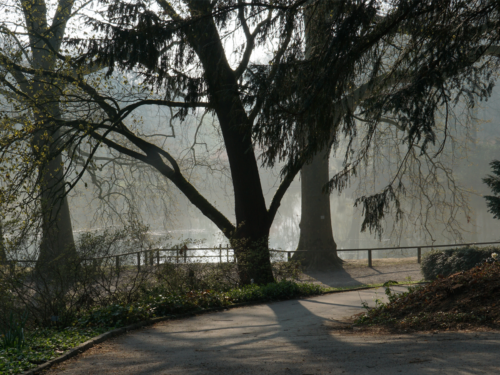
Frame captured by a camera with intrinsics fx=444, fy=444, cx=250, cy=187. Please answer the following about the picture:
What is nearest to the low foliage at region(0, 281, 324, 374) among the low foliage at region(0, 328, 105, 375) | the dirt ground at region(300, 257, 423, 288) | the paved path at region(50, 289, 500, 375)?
the low foliage at region(0, 328, 105, 375)

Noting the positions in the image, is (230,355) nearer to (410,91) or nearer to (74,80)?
(410,91)

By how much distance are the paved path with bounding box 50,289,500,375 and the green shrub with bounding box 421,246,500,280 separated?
6746mm

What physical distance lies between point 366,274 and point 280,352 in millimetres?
11968

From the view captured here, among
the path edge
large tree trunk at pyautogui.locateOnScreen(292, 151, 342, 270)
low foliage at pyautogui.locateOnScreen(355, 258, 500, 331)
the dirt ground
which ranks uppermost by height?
large tree trunk at pyautogui.locateOnScreen(292, 151, 342, 270)

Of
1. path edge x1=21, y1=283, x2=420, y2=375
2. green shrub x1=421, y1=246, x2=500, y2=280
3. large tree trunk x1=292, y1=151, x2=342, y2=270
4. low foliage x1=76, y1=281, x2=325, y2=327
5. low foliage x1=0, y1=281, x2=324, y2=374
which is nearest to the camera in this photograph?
path edge x1=21, y1=283, x2=420, y2=375

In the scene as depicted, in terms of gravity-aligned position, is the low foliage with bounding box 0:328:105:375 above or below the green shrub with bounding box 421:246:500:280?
below

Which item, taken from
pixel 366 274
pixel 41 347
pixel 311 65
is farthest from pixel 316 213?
pixel 41 347

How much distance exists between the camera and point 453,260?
12.4 metres

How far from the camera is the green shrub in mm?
11922

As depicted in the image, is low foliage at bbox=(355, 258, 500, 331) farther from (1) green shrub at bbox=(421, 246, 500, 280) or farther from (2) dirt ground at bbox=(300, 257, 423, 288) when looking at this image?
(2) dirt ground at bbox=(300, 257, 423, 288)

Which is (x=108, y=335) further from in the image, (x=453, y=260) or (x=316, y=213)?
(x=316, y=213)

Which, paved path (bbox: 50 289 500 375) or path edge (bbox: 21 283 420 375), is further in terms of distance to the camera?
path edge (bbox: 21 283 420 375)

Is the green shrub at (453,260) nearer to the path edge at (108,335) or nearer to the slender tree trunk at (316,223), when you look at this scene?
the slender tree trunk at (316,223)

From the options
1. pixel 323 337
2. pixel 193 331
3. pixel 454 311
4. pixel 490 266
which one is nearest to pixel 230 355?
pixel 323 337
